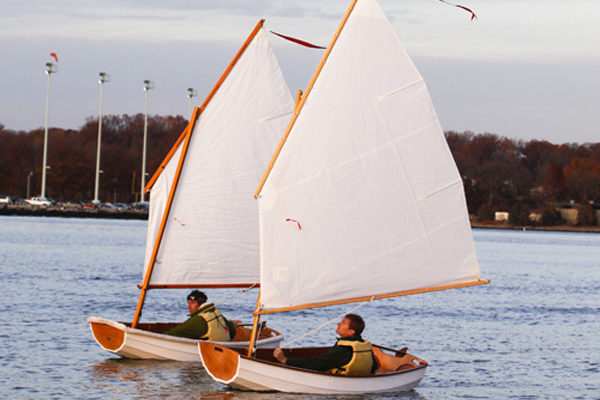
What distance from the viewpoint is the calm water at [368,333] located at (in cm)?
2052

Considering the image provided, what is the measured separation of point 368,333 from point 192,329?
11.6 meters

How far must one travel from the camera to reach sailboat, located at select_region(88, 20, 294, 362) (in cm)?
2111

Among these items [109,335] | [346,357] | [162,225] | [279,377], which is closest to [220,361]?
[279,377]

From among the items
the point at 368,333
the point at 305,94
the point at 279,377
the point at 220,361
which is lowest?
the point at 368,333

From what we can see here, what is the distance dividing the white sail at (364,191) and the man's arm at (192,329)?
3.22m

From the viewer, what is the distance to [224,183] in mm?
21719

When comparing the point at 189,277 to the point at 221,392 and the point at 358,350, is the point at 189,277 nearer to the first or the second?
the point at 221,392

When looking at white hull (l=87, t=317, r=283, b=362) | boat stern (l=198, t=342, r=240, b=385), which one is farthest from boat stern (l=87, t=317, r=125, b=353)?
boat stern (l=198, t=342, r=240, b=385)

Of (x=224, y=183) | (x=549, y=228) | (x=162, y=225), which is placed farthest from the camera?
(x=549, y=228)

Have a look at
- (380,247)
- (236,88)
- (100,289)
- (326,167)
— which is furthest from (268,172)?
(100,289)

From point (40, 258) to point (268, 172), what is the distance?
4757 centimetres

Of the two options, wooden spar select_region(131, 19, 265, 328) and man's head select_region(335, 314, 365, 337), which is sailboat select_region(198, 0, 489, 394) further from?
wooden spar select_region(131, 19, 265, 328)

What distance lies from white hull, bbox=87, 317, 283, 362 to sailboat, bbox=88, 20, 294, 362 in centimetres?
3

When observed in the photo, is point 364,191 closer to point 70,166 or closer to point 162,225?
point 162,225
